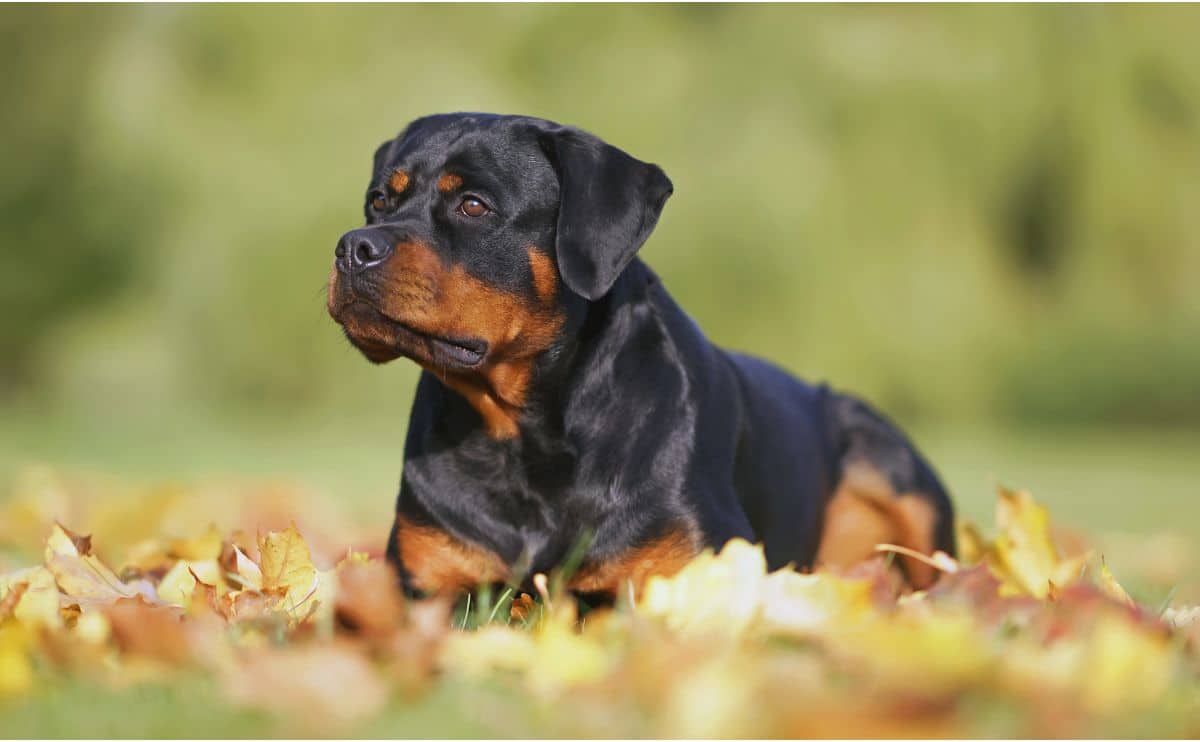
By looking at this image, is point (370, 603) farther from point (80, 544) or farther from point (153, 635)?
point (80, 544)

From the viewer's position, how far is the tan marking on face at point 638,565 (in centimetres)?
298

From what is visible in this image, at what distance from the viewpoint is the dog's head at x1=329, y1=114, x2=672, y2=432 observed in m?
2.88

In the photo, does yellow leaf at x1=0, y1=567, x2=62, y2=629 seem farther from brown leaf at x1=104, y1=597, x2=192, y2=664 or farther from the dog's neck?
the dog's neck

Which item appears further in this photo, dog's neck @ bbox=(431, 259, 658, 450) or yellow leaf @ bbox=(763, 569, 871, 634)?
dog's neck @ bbox=(431, 259, 658, 450)

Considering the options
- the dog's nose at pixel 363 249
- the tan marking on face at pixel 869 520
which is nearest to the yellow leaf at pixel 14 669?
the dog's nose at pixel 363 249

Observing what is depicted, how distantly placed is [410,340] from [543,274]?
37 centimetres

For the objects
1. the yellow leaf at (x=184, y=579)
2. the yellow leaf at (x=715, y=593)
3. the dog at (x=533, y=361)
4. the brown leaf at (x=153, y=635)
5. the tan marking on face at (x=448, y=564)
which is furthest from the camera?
the tan marking on face at (x=448, y=564)

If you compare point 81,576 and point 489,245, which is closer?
point 81,576

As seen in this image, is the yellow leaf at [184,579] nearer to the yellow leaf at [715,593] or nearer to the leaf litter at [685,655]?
the leaf litter at [685,655]

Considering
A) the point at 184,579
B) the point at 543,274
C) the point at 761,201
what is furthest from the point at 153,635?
the point at 761,201

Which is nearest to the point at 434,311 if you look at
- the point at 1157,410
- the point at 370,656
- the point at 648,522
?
the point at 648,522

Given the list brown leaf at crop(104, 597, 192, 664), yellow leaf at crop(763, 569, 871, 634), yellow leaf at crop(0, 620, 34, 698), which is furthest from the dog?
yellow leaf at crop(0, 620, 34, 698)

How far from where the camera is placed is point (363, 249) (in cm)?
287

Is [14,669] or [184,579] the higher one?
[14,669]
